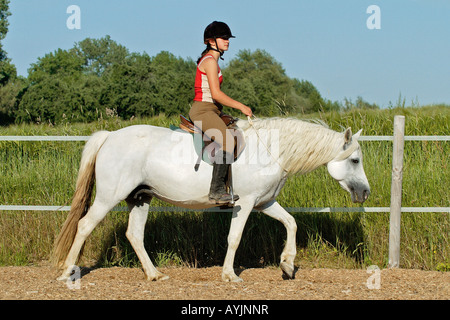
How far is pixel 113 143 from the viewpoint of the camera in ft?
16.7

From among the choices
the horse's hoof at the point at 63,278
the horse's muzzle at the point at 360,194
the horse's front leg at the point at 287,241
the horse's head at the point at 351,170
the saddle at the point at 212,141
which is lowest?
the horse's hoof at the point at 63,278

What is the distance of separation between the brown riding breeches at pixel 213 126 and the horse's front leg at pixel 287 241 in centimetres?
92

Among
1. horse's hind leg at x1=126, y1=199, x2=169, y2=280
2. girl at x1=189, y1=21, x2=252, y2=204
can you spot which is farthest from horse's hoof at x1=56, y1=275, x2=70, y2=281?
girl at x1=189, y1=21, x2=252, y2=204

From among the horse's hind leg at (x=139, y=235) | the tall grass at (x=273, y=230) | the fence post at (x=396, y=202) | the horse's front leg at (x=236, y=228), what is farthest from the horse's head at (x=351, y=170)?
the horse's hind leg at (x=139, y=235)

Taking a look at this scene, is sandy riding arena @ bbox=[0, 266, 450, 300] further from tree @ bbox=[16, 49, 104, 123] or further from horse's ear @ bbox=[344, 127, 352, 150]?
tree @ bbox=[16, 49, 104, 123]

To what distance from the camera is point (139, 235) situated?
532 cm

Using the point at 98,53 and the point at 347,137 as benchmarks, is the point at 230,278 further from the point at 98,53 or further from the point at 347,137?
the point at 98,53

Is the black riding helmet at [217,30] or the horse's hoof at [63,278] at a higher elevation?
the black riding helmet at [217,30]

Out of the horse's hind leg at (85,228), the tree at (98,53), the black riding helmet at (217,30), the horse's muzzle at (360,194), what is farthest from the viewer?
the tree at (98,53)

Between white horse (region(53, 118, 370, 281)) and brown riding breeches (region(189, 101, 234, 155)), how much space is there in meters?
0.24

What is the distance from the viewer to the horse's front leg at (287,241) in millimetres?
5160

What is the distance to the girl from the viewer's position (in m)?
4.81
